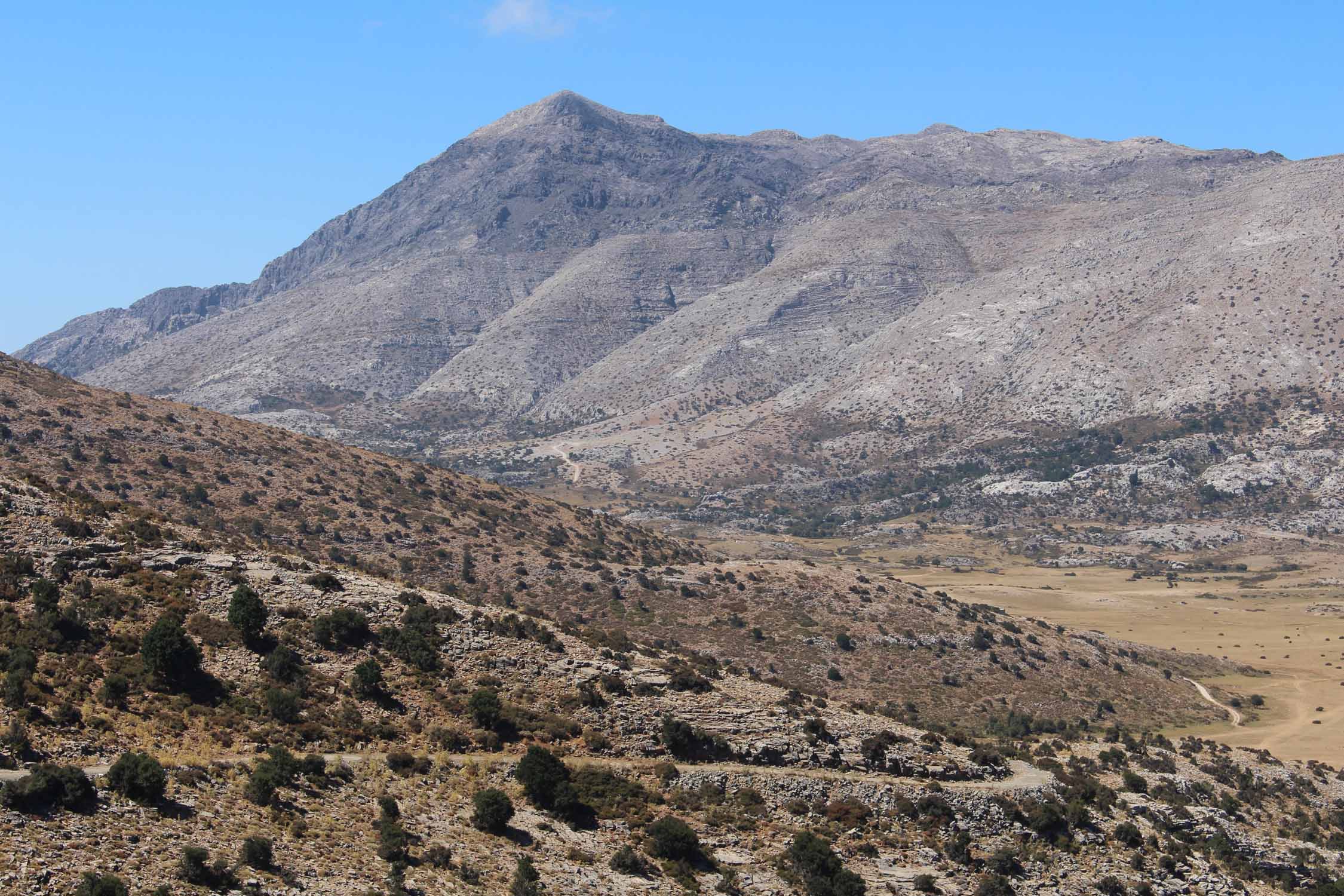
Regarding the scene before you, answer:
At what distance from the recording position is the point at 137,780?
30203mm

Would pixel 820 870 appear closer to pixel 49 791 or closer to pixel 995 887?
pixel 995 887

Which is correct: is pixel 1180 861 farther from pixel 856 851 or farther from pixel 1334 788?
pixel 1334 788

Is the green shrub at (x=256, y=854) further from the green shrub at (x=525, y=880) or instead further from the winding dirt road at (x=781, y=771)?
the green shrub at (x=525, y=880)

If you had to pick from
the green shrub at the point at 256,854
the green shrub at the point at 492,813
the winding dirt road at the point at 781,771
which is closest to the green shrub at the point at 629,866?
the green shrub at the point at 492,813

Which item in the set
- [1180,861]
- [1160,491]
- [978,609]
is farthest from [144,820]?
[1160,491]

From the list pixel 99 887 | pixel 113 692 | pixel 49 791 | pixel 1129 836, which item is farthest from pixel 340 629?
pixel 1129 836

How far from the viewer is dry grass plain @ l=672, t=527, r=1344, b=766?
8075cm

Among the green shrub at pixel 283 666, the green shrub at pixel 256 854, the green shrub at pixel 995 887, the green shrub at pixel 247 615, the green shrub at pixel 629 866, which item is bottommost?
the green shrub at pixel 995 887

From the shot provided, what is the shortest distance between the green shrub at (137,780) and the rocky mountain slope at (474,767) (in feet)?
0.28

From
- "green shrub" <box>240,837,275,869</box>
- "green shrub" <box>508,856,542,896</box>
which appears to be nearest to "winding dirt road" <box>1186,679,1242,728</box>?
"green shrub" <box>508,856,542,896</box>

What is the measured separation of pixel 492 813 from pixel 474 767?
353 centimetres

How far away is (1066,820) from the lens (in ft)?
143

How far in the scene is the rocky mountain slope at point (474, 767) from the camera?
3102cm

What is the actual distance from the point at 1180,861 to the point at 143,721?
115 ft
